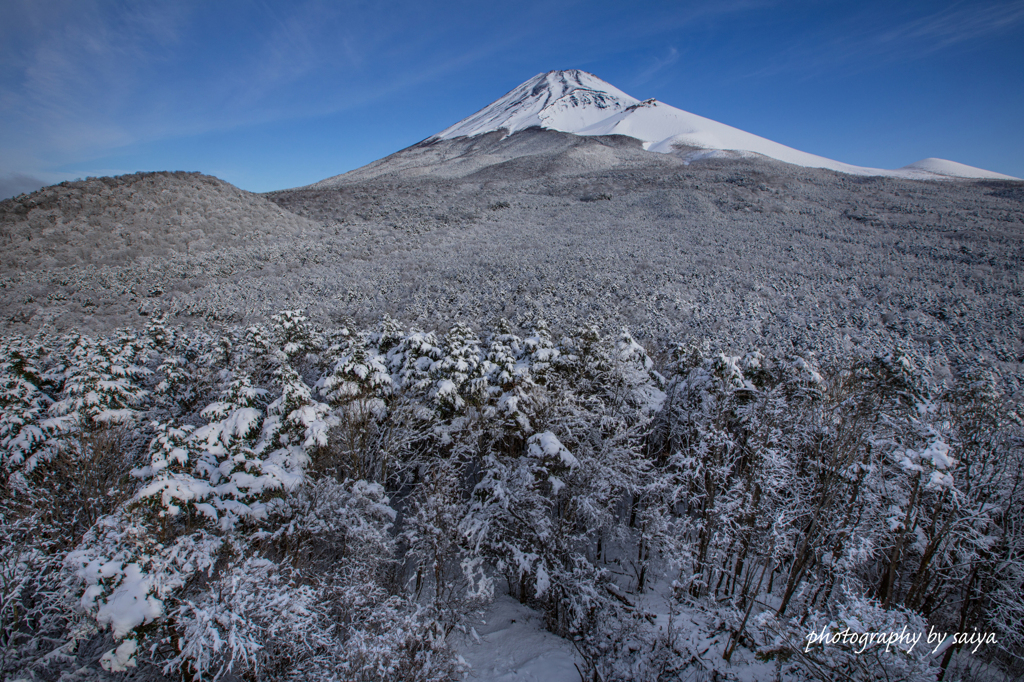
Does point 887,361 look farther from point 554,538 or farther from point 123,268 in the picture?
point 123,268

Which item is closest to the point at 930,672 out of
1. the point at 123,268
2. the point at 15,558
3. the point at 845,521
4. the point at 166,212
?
the point at 845,521

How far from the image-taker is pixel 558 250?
3925 cm

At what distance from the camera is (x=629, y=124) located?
10344cm

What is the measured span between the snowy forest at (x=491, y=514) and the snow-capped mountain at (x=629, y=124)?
8303cm

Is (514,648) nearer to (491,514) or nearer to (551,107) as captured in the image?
(491,514)

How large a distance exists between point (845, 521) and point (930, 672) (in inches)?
134

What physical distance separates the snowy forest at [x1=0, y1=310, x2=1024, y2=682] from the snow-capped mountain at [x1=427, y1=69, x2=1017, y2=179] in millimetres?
83025

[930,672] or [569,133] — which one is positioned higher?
[569,133]

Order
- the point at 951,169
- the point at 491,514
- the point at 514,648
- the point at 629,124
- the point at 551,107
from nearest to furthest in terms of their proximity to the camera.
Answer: the point at 491,514 < the point at 514,648 < the point at 951,169 < the point at 629,124 < the point at 551,107

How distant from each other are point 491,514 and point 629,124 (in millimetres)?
115097

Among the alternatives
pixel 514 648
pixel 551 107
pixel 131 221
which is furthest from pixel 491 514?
pixel 551 107

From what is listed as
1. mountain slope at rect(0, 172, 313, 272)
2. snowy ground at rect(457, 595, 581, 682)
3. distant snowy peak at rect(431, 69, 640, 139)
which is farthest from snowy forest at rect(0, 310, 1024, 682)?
distant snowy peak at rect(431, 69, 640, 139)

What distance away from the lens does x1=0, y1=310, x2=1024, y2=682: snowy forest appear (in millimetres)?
7082

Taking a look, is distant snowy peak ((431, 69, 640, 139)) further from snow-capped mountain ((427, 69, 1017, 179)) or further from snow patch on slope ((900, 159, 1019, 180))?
snow patch on slope ((900, 159, 1019, 180))
